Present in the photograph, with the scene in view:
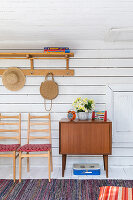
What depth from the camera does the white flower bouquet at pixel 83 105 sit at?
131 inches

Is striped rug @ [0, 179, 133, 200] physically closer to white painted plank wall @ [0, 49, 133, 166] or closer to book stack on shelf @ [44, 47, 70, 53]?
white painted plank wall @ [0, 49, 133, 166]

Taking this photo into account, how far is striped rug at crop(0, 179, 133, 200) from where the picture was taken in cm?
255

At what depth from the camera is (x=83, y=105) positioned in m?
3.32

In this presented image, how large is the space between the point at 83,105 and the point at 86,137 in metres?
0.50

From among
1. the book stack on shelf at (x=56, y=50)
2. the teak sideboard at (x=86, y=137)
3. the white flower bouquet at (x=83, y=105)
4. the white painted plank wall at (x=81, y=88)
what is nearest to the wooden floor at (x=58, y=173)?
the white painted plank wall at (x=81, y=88)

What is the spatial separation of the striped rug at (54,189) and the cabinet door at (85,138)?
16.8 inches

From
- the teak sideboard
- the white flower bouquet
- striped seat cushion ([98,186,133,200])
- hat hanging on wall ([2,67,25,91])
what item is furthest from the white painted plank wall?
striped seat cushion ([98,186,133,200])

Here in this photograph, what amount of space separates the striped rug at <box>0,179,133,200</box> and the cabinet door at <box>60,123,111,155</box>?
43 cm

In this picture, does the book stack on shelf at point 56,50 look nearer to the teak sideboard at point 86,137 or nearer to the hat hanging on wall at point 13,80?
the hat hanging on wall at point 13,80

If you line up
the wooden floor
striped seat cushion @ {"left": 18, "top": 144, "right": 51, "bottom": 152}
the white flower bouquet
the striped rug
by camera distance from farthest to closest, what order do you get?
the white flower bouquet, the wooden floor, striped seat cushion @ {"left": 18, "top": 144, "right": 51, "bottom": 152}, the striped rug

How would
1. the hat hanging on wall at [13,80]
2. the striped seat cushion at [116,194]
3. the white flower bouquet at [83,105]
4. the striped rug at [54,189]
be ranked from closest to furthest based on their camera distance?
the striped seat cushion at [116,194], the striped rug at [54,189], the white flower bouquet at [83,105], the hat hanging on wall at [13,80]

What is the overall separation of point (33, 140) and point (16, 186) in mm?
929

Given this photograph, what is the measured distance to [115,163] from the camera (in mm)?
3617

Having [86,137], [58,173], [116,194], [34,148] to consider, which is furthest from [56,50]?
[116,194]
